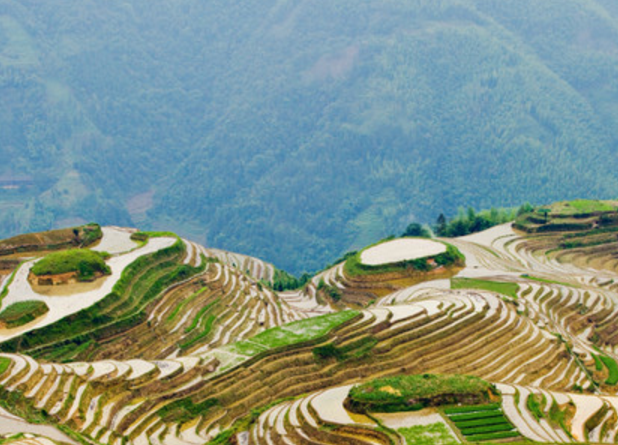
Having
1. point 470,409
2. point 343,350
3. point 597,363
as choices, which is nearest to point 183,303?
point 343,350

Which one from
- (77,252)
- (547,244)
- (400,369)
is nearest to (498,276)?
(547,244)

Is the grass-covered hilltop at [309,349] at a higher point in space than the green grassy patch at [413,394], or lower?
higher

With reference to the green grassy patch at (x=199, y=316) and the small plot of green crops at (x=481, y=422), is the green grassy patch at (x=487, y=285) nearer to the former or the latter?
the green grassy patch at (x=199, y=316)

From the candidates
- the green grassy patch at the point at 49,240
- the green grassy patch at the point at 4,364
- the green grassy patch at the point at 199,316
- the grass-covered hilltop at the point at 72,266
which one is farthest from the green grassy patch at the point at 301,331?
the green grassy patch at the point at 49,240

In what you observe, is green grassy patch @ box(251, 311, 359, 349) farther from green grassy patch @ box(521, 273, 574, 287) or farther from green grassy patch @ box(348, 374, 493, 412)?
green grassy patch @ box(521, 273, 574, 287)

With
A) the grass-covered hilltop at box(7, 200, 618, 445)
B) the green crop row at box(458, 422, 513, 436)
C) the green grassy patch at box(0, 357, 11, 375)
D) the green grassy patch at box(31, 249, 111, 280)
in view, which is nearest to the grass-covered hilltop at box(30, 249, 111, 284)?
the green grassy patch at box(31, 249, 111, 280)

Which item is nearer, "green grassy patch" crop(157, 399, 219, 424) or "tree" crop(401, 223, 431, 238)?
"green grassy patch" crop(157, 399, 219, 424)

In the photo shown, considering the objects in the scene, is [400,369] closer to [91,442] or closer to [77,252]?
[91,442]
